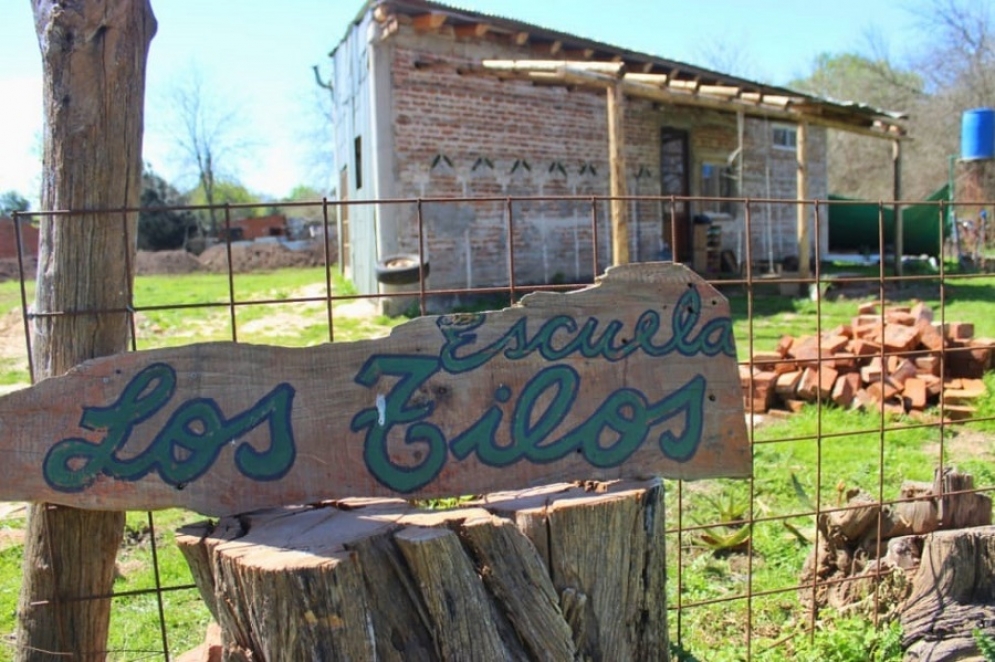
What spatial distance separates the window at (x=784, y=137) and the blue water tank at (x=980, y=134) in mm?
3246

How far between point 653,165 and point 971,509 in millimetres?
12059

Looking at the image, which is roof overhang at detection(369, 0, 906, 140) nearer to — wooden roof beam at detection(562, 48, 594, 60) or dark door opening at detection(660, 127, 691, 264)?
wooden roof beam at detection(562, 48, 594, 60)

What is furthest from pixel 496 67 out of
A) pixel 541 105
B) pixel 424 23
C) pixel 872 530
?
pixel 872 530

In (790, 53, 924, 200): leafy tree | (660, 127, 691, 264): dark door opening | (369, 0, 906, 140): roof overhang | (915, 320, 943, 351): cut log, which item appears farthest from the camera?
(790, 53, 924, 200): leafy tree

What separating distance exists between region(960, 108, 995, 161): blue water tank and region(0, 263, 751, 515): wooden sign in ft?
53.8

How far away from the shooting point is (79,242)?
2.23 m

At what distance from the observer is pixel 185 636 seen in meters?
3.18

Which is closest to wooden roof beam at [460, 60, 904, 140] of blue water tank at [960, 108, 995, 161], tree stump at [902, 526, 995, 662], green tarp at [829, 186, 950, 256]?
blue water tank at [960, 108, 995, 161]

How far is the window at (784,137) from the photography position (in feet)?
56.3

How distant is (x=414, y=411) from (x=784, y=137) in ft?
56.5

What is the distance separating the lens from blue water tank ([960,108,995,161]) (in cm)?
1570

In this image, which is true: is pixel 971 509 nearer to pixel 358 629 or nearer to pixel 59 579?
pixel 358 629

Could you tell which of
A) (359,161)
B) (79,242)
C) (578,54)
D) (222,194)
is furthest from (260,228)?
(79,242)

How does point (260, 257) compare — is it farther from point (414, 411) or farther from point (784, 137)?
point (414, 411)
